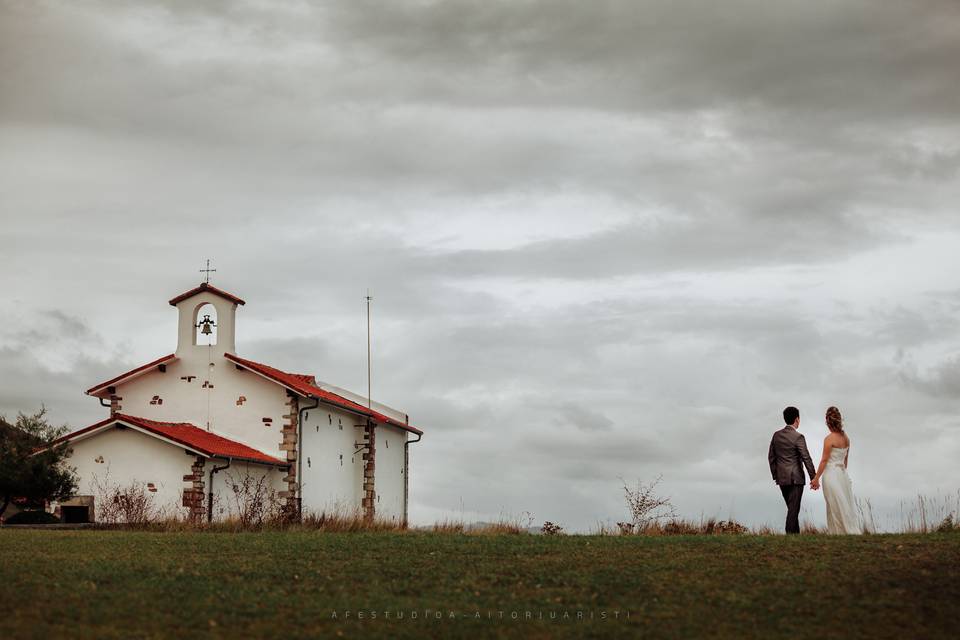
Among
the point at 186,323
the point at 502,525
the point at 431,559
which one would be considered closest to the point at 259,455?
the point at 186,323

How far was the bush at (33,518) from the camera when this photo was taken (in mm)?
31609

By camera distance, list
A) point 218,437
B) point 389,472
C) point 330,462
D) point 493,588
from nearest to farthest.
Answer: point 493,588, point 218,437, point 330,462, point 389,472

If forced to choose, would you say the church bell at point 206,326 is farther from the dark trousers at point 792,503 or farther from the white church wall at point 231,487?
the dark trousers at point 792,503

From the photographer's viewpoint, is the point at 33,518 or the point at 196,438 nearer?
the point at 33,518

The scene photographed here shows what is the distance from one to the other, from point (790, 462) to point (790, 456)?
12 cm

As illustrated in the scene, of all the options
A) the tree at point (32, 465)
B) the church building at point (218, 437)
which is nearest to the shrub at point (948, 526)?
the church building at point (218, 437)

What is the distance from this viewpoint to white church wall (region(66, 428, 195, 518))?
33438mm

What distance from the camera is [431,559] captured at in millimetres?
15820

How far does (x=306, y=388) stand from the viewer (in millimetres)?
38906

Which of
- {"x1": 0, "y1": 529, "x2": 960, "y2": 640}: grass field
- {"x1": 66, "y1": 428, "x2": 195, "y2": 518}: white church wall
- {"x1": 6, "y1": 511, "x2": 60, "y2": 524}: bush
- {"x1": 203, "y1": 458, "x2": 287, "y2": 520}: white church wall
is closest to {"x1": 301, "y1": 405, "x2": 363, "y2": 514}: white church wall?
{"x1": 203, "y1": 458, "x2": 287, "y2": 520}: white church wall

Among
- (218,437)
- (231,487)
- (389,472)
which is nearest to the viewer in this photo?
(231,487)

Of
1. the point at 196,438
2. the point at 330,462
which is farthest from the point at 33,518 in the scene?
the point at 330,462

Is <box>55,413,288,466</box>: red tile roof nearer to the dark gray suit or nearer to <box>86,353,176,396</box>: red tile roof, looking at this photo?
<box>86,353,176,396</box>: red tile roof

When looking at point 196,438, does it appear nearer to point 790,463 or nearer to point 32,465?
point 32,465
